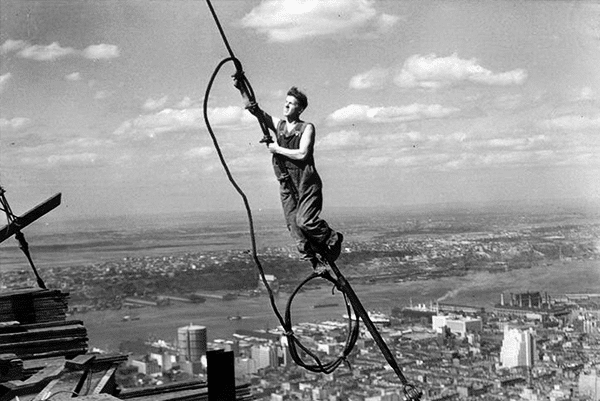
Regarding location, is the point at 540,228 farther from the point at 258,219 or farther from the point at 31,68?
the point at 31,68

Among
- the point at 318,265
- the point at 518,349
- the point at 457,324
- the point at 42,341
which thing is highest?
the point at 318,265

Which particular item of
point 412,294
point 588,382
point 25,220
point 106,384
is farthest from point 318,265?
point 588,382

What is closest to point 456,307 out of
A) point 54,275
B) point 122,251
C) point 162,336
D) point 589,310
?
point 589,310

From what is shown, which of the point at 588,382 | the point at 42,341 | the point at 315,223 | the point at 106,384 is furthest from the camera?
the point at 588,382

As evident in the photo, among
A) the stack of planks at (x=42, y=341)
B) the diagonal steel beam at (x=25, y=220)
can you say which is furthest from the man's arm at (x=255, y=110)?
the diagonal steel beam at (x=25, y=220)

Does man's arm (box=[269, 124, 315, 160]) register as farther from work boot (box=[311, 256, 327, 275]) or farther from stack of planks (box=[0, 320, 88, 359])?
stack of planks (box=[0, 320, 88, 359])

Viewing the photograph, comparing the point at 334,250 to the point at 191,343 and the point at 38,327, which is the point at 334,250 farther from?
the point at 191,343

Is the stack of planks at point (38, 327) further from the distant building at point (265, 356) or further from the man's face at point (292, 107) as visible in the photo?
the man's face at point (292, 107)

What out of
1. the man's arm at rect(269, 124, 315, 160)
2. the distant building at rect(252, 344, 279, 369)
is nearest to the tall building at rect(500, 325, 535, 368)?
the distant building at rect(252, 344, 279, 369)
